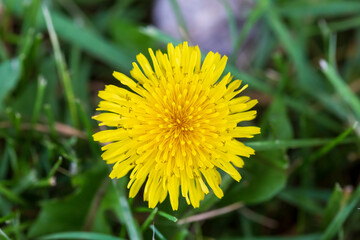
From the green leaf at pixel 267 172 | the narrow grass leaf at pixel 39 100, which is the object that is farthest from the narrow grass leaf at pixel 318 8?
the narrow grass leaf at pixel 39 100

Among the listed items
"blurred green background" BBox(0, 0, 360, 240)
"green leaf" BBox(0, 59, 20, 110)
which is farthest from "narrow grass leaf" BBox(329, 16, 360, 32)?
"green leaf" BBox(0, 59, 20, 110)

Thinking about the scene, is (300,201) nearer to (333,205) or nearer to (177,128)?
(333,205)

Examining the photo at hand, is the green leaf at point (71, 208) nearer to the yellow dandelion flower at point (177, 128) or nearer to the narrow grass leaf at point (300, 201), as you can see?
the yellow dandelion flower at point (177, 128)

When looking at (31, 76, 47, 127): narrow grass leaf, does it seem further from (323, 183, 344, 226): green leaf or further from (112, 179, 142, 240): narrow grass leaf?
(323, 183, 344, 226): green leaf

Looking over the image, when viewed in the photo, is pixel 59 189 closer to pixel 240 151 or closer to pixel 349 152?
pixel 240 151

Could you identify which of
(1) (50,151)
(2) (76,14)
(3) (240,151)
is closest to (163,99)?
(3) (240,151)

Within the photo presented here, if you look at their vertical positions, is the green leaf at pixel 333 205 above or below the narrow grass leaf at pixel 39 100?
below
